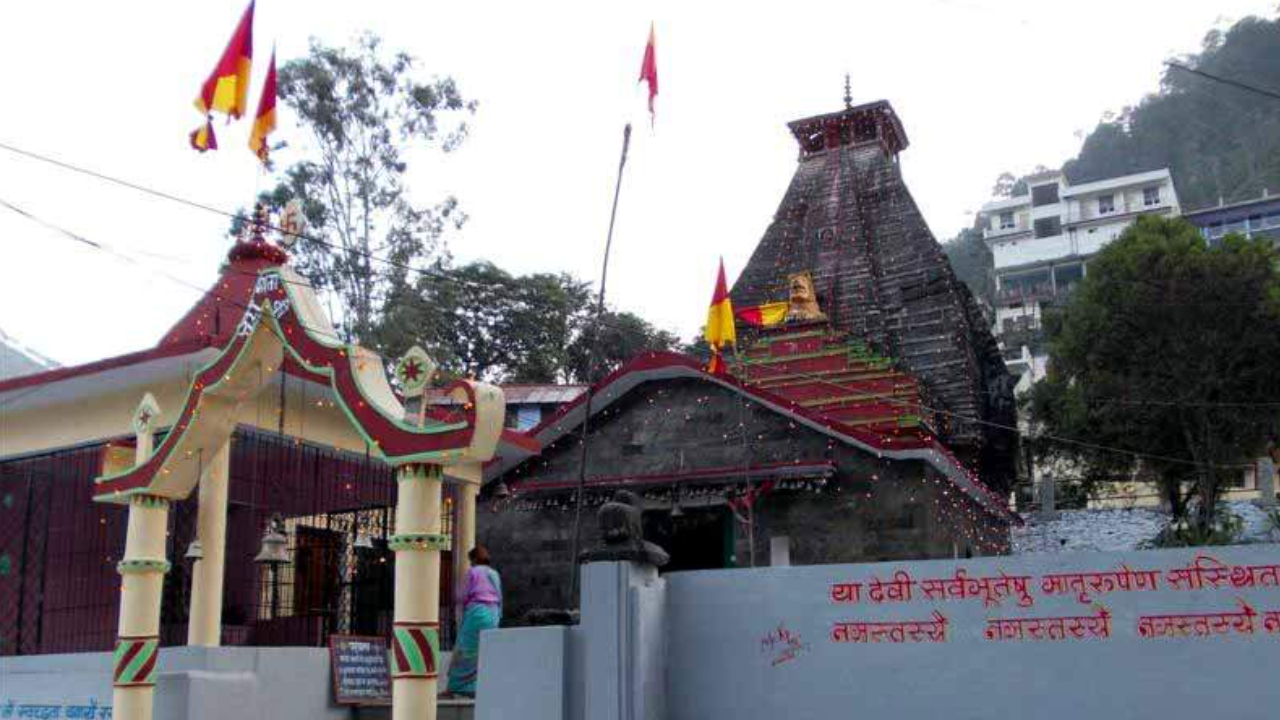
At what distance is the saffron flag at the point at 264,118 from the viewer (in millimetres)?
11273

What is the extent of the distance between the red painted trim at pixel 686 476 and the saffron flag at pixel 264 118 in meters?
6.57

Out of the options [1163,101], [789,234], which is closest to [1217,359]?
[789,234]

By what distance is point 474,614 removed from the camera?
11086 mm

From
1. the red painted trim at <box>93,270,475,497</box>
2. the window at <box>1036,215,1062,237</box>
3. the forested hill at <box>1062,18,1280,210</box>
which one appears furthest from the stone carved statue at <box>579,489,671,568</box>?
the window at <box>1036,215,1062,237</box>

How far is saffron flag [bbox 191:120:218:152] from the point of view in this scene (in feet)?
36.9

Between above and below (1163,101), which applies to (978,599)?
below

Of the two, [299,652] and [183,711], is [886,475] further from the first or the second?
[183,711]

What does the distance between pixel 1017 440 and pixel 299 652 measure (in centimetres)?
2088

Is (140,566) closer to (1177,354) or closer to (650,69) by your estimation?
(650,69)

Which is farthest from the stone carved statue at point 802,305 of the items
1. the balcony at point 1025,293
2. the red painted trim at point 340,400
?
the balcony at point 1025,293

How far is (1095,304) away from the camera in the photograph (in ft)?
97.1

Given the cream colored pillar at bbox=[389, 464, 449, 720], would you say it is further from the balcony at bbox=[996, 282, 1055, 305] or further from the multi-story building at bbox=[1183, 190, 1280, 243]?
the balcony at bbox=[996, 282, 1055, 305]

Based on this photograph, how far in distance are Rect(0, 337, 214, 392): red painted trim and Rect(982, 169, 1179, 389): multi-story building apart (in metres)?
65.5

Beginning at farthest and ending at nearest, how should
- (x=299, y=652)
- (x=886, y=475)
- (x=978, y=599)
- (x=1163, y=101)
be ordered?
(x=1163, y=101) → (x=886, y=475) → (x=299, y=652) → (x=978, y=599)
